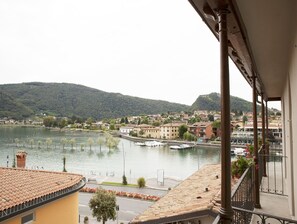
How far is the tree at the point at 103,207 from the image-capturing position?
17594mm

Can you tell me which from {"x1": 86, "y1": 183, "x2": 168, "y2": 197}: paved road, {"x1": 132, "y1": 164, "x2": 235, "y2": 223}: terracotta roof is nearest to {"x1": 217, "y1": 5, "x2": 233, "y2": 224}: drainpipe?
{"x1": 132, "y1": 164, "x2": 235, "y2": 223}: terracotta roof

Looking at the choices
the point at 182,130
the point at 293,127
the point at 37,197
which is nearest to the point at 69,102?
the point at 182,130

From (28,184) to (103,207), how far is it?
11063 millimetres

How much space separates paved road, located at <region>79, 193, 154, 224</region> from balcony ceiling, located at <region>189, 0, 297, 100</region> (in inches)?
675

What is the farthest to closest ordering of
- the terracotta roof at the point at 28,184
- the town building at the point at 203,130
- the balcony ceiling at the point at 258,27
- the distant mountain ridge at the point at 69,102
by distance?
1. the distant mountain ridge at the point at 69,102
2. the town building at the point at 203,130
3. the terracotta roof at the point at 28,184
4. the balcony ceiling at the point at 258,27

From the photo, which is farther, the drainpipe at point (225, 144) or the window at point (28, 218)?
the window at point (28, 218)

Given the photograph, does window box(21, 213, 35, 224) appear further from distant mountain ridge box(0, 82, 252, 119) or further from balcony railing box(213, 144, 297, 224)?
distant mountain ridge box(0, 82, 252, 119)

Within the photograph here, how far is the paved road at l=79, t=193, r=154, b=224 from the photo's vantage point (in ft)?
61.5

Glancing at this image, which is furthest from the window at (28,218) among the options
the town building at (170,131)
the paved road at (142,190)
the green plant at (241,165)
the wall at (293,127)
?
the town building at (170,131)

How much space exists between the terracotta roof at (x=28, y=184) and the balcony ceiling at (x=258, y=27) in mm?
5653

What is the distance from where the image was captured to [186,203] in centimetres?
576

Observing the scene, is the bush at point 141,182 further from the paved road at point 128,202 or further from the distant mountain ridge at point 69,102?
the distant mountain ridge at point 69,102

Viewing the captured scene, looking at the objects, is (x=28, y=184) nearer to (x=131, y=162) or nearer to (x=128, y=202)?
(x=128, y=202)

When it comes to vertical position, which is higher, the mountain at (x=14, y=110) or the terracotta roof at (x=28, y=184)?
the mountain at (x=14, y=110)
